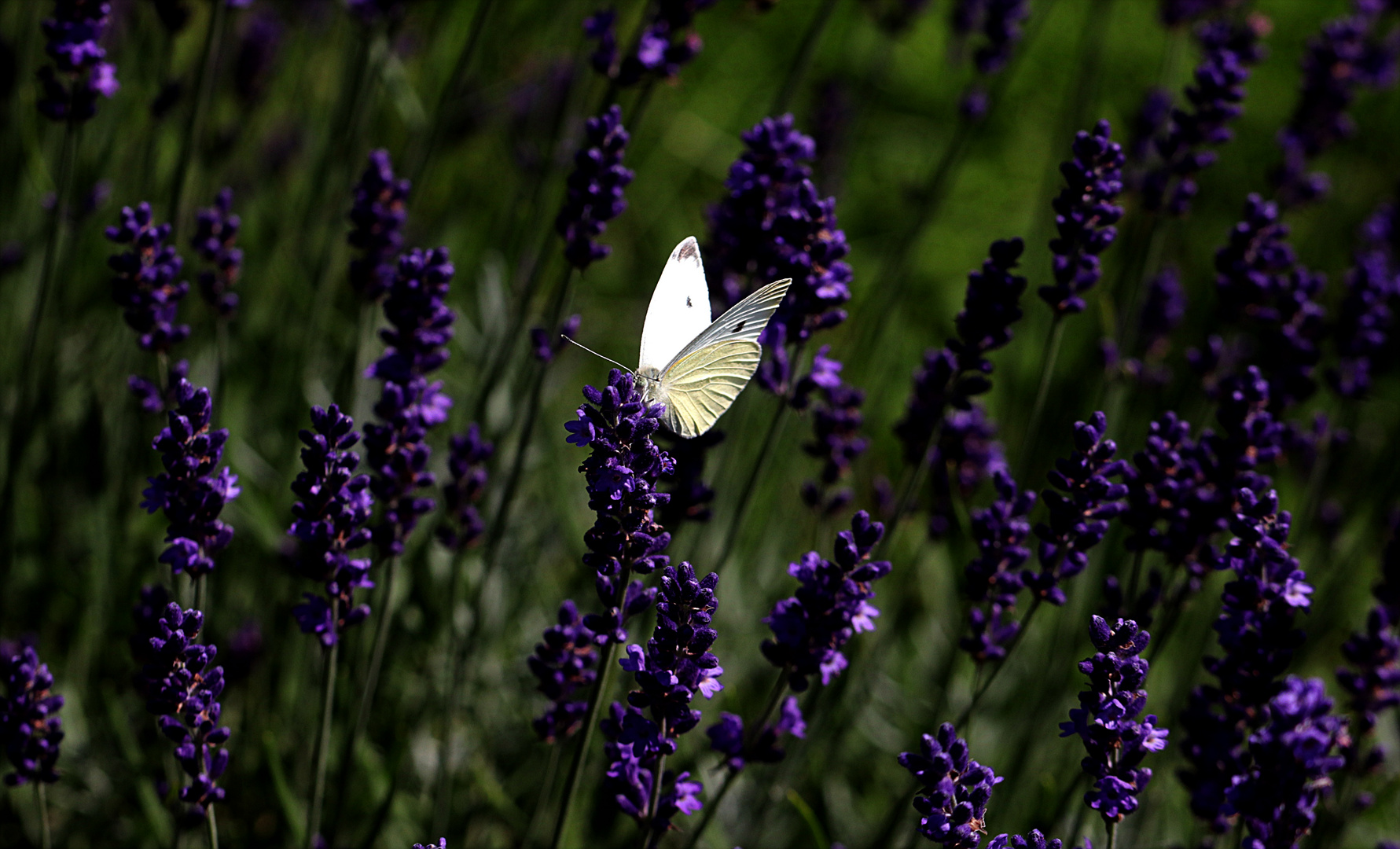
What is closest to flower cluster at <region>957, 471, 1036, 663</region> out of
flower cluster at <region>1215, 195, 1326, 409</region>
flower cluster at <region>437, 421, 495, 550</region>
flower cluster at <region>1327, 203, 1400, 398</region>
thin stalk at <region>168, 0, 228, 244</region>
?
flower cluster at <region>1215, 195, 1326, 409</region>

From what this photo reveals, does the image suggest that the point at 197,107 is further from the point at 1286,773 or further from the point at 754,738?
the point at 1286,773

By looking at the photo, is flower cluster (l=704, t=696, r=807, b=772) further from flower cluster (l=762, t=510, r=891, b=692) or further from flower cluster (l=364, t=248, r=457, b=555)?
flower cluster (l=364, t=248, r=457, b=555)

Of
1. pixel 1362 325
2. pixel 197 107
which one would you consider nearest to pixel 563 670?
pixel 197 107

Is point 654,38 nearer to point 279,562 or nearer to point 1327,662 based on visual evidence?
point 279,562

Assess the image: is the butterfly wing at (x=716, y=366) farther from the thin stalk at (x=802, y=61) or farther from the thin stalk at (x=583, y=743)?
the thin stalk at (x=802, y=61)

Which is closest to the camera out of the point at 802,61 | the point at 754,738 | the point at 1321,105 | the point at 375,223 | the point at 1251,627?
the point at 1251,627

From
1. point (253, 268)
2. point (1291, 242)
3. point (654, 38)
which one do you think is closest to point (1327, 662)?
point (1291, 242)

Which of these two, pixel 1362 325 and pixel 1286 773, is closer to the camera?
pixel 1286 773
